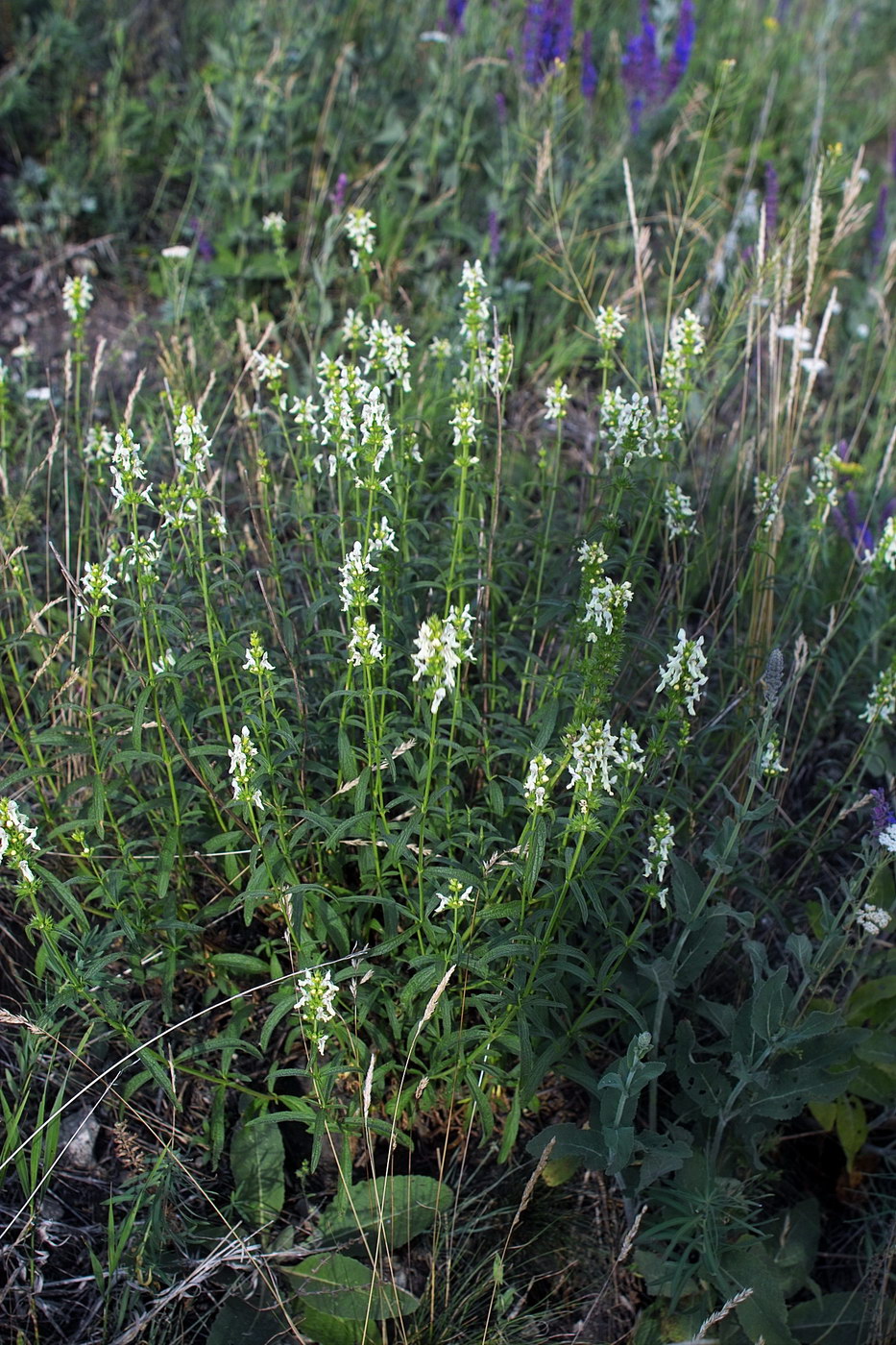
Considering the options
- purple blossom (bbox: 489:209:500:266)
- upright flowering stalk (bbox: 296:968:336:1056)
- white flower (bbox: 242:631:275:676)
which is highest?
purple blossom (bbox: 489:209:500:266)

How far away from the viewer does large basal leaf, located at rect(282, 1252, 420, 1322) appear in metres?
2.29

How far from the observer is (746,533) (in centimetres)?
385

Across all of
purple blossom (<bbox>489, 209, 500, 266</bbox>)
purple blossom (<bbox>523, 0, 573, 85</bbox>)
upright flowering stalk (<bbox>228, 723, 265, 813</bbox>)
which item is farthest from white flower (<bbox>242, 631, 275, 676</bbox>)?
purple blossom (<bbox>523, 0, 573, 85</bbox>)

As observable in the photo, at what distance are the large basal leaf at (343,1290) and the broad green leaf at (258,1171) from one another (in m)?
0.14

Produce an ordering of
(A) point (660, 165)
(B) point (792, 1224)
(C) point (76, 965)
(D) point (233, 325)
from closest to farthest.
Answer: (C) point (76, 965) → (B) point (792, 1224) → (D) point (233, 325) → (A) point (660, 165)

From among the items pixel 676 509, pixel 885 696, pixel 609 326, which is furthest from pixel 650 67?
pixel 885 696

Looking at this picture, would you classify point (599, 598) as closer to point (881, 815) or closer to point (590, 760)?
point (590, 760)

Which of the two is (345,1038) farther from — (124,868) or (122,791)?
(122,791)

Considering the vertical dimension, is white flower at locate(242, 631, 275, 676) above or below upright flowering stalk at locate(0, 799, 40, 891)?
above

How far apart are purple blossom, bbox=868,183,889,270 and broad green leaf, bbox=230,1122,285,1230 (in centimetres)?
498

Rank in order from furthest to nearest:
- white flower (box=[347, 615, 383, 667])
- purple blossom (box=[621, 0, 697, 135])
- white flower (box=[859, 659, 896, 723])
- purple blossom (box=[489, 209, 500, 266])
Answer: purple blossom (box=[621, 0, 697, 135]) → purple blossom (box=[489, 209, 500, 266]) → white flower (box=[859, 659, 896, 723]) → white flower (box=[347, 615, 383, 667])

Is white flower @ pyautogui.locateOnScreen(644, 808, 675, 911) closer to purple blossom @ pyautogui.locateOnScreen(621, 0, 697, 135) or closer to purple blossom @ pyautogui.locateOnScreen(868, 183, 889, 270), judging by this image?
purple blossom @ pyautogui.locateOnScreen(868, 183, 889, 270)

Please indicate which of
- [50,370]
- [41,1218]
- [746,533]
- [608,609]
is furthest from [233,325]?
[41,1218]

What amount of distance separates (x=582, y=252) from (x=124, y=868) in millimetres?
3745
